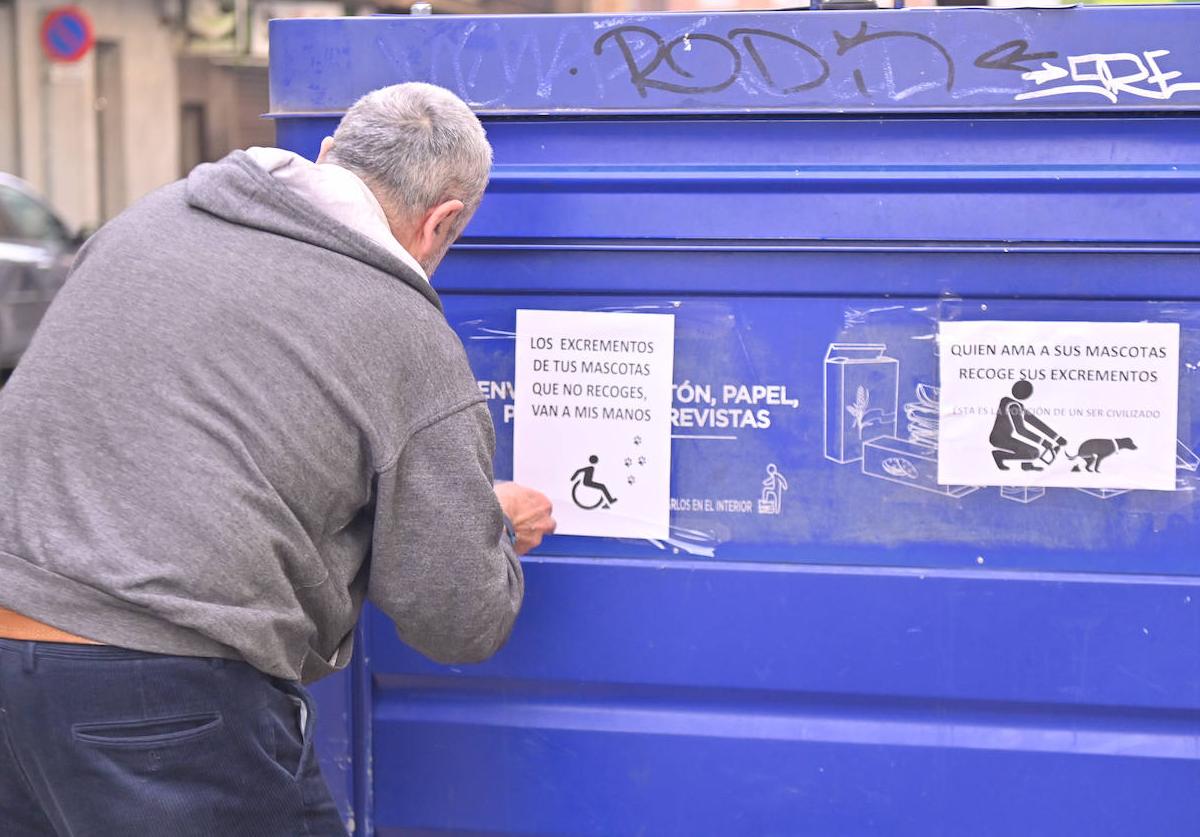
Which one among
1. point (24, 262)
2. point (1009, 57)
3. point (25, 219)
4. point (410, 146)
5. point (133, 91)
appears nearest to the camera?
point (410, 146)

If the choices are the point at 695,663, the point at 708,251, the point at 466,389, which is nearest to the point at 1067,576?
the point at 695,663

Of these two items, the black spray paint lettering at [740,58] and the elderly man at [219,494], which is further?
the black spray paint lettering at [740,58]

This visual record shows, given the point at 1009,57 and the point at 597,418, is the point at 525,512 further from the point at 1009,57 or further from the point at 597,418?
the point at 1009,57

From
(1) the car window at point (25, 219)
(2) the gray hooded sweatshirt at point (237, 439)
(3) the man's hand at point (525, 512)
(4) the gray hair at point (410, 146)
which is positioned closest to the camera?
(2) the gray hooded sweatshirt at point (237, 439)

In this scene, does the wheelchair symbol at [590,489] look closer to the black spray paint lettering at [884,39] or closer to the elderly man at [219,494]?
the elderly man at [219,494]

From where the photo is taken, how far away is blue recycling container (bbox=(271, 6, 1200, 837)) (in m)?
2.02

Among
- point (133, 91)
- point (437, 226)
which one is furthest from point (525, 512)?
point (133, 91)

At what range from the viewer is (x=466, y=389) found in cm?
183

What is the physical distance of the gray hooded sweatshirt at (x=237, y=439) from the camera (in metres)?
1.67

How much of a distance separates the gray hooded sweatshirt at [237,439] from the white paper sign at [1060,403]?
2.30ft

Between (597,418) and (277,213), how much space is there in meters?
0.61

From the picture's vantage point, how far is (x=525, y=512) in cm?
212

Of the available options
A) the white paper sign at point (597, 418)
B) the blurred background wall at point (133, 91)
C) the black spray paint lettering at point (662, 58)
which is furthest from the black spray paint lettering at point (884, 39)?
the blurred background wall at point (133, 91)

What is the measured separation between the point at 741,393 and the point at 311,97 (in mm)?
776
